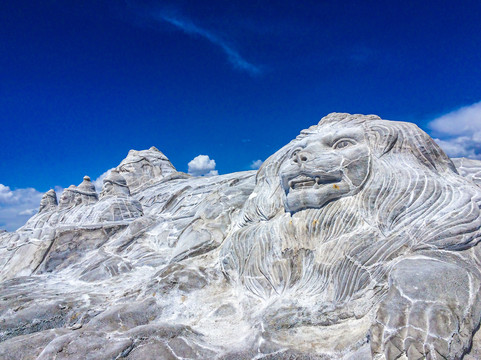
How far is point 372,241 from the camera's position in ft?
7.84

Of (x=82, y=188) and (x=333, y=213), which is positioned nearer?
(x=333, y=213)

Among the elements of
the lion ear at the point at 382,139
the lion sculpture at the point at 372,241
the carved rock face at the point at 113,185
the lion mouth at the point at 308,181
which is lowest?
the lion sculpture at the point at 372,241

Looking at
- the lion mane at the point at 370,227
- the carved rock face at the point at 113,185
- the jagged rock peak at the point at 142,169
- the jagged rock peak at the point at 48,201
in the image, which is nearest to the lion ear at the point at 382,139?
the lion mane at the point at 370,227

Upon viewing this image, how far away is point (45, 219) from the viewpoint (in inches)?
375

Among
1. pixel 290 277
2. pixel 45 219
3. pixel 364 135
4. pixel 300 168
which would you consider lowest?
pixel 290 277

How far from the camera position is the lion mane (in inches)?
87.8

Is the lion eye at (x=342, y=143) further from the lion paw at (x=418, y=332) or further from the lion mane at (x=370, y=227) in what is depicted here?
the lion paw at (x=418, y=332)

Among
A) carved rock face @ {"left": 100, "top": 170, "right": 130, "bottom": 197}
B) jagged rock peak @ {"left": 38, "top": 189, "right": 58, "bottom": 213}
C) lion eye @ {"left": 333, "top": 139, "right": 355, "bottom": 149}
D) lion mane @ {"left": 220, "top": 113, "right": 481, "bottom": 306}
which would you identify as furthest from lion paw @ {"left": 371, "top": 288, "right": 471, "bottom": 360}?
jagged rock peak @ {"left": 38, "top": 189, "right": 58, "bottom": 213}

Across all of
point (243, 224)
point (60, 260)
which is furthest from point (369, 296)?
point (60, 260)

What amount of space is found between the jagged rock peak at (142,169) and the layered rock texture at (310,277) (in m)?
7.79

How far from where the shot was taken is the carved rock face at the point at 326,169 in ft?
8.92

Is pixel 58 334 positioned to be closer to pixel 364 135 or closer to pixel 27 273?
pixel 364 135

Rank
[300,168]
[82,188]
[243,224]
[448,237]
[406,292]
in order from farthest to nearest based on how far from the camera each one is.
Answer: [82,188], [243,224], [300,168], [448,237], [406,292]

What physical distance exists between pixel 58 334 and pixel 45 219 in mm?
8600
